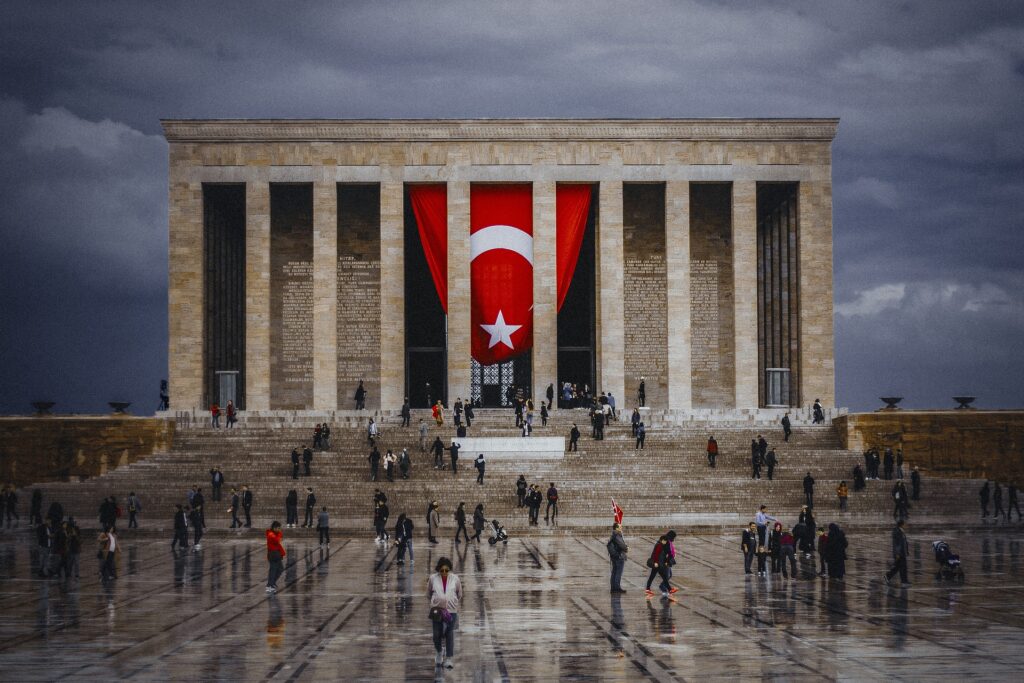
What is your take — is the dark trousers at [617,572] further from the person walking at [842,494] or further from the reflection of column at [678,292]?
the reflection of column at [678,292]

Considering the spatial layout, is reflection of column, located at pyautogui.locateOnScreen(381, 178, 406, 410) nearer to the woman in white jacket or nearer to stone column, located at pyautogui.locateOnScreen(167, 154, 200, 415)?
stone column, located at pyautogui.locateOnScreen(167, 154, 200, 415)

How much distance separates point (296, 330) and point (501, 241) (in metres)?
9.19

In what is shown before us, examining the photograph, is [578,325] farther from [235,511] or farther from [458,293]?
[235,511]

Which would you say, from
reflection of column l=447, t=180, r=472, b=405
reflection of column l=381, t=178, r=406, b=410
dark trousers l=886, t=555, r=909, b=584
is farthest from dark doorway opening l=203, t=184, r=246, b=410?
dark trousers l=886, t=555, r=909, b=584

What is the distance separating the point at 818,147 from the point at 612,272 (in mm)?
9333

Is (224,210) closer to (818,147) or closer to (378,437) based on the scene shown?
(378,437)

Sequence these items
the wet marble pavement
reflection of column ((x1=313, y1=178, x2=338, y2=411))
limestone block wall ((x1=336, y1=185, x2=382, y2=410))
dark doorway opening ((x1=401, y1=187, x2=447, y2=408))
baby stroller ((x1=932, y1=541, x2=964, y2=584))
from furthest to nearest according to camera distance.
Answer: dark doorway opening ((x1=401, y1=187, x2=447, y2=408)) < limestone block wall ((x1=336, y1=185, x2=382, y2=410)) < reflection of column ((x1=313, y1=178, x2=338, y2=411)) < baby stroller ((x1=932, y1=541, x2=964, y2=584)) < the wet marble pavement

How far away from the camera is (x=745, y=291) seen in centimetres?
4259

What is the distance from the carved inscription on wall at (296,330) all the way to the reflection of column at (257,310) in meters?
2.51

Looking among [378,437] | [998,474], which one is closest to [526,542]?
[378,437]

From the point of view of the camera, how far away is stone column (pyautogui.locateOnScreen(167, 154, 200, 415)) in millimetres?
42031

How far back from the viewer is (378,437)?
35312mm

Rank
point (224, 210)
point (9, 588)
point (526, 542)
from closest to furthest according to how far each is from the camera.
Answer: point (9, 588) < point (526, 542) < point (224, 210)

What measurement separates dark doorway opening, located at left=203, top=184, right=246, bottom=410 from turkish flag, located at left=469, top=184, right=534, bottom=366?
31.3ft
